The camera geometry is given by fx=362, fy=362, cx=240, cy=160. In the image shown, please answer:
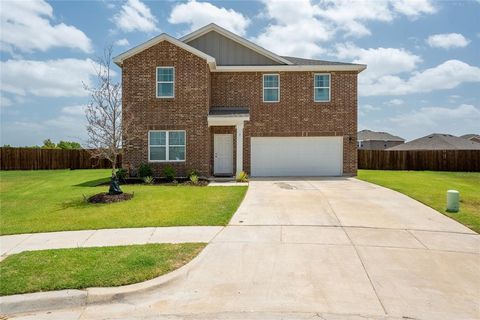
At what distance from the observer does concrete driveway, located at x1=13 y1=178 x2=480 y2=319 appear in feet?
15.8

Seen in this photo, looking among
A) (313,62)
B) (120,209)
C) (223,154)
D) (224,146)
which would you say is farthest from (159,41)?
(120,209)

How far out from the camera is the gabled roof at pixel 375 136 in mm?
55037

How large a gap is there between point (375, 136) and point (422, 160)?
28.4 metres

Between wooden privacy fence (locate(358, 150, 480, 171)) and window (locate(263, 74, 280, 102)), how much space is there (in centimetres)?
1230

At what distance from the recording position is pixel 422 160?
1120 inches

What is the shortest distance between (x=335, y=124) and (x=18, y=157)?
24.3 metres

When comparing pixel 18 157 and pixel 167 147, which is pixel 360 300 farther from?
pixel 18 157

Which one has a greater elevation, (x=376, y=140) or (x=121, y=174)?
(x=376, y=140)

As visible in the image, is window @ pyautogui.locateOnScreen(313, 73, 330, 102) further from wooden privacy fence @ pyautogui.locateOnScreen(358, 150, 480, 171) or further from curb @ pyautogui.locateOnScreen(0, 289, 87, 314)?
curb @ pyautogui.locateOnScreen(0, 289, 87, 314)

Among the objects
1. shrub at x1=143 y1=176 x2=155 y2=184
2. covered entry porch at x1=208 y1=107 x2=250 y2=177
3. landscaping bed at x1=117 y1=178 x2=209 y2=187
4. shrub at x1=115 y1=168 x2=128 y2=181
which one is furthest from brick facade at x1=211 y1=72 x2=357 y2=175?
shrub at x1=115 y1=168 x2=128 y2=181

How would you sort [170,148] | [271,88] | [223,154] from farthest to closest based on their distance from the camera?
[271,88] < [223,154] < [170,148]

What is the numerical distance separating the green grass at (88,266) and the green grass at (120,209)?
2.18 metres

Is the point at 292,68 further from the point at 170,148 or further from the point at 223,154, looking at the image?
the point at 170,148

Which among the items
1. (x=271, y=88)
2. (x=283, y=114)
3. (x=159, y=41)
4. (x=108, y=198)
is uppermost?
(x=159, y=41)
